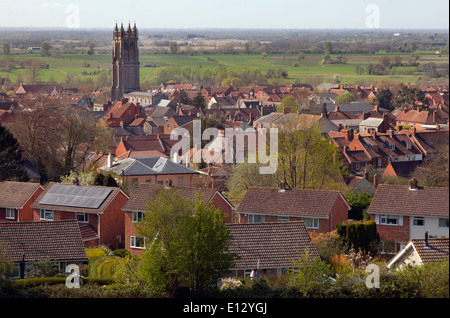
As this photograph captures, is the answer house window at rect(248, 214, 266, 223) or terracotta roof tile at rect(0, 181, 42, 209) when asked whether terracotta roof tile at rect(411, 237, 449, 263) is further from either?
terracotta roof tile at rect(0, 181, 42, 209)

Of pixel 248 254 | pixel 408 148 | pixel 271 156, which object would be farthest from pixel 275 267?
pixel 408 148

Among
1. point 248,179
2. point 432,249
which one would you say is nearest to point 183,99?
point 248,179

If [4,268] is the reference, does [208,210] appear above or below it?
above

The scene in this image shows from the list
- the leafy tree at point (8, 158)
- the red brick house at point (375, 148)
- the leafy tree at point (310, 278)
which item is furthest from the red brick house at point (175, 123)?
the leafy tree at point (310, 278)

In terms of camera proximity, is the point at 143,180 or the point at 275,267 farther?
the point at 143,180
